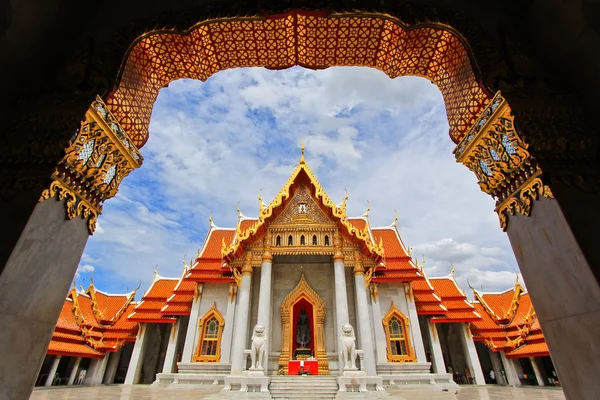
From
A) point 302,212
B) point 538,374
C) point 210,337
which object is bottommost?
point 538,374

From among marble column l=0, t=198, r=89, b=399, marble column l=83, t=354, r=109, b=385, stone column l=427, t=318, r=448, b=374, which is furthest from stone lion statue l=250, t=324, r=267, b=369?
marble column l=83, t=354, r=109, b=385

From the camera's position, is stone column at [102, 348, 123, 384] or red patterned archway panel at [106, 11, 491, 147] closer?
red patterned archway panel at [106, 11, 491, 147]

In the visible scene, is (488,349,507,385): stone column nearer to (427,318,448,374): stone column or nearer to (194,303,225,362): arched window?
(427,318,448,374): stone column

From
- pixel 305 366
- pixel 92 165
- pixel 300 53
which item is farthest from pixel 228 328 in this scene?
pixel 300 53

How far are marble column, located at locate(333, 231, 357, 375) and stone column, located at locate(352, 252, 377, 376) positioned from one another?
1.59ft

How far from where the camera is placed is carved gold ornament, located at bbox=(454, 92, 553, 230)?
2150 millimetres

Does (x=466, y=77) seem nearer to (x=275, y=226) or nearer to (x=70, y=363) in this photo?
(x=275, y=226)

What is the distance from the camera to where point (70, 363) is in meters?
15.4

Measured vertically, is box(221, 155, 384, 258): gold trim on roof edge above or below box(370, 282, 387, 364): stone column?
above

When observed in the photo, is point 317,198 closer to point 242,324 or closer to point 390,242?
point 242,324

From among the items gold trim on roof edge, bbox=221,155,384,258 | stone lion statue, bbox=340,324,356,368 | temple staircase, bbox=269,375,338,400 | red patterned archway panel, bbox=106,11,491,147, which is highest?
gold trim on roof edge, bbox=221,155,384,258

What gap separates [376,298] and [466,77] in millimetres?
11072

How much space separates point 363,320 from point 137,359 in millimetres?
11035

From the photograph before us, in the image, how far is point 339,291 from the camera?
387 inches
